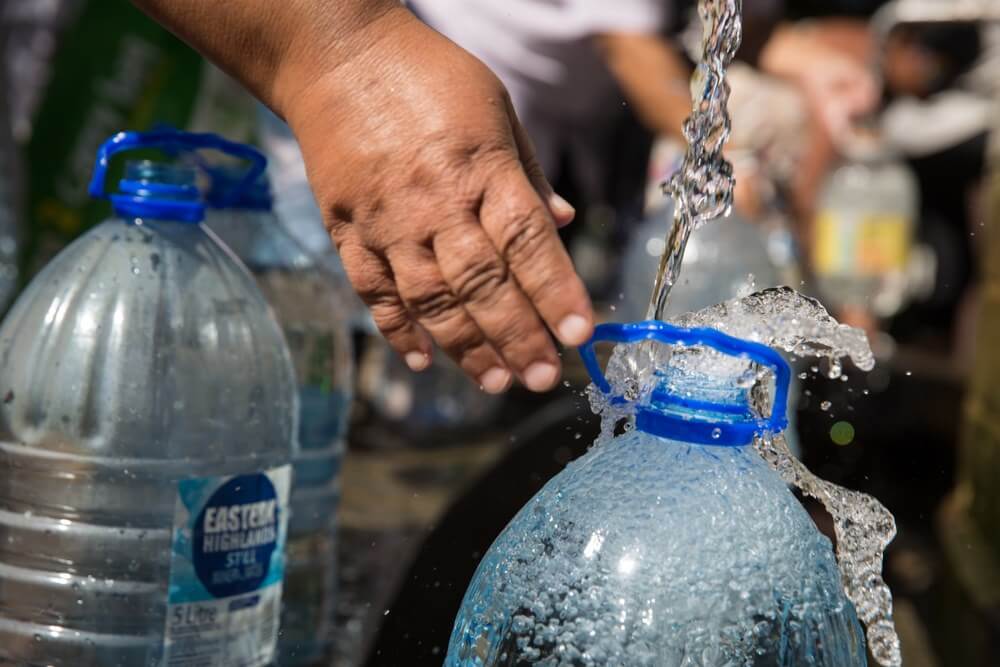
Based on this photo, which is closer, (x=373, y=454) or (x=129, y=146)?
(x=129, y=146)

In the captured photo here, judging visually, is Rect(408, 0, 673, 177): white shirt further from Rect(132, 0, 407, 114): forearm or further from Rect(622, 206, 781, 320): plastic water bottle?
Rect(132, 0, 407, 114): forearm

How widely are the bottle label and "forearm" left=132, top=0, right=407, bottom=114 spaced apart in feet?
1.50

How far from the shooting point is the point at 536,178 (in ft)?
3.83

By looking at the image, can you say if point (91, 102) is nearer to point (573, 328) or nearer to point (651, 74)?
point (651, 74)

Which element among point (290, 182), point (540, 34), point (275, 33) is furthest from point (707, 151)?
point (540, 34)

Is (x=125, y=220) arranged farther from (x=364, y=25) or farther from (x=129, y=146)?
(x=364, y=25)

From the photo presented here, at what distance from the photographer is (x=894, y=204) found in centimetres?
697

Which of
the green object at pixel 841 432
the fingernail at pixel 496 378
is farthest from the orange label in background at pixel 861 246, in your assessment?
the fingernail at pixel 496 378

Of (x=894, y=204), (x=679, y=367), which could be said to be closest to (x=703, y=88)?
(x=679, y=367)

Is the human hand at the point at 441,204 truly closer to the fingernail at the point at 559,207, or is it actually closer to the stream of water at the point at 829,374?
the fingernail at the point at 559,207

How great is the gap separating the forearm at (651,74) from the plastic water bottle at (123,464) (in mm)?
2422

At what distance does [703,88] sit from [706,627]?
1.96ft

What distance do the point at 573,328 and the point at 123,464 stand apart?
69 centimetres

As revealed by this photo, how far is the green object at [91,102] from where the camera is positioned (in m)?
3.19
